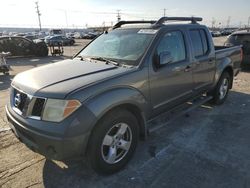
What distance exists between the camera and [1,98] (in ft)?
22.2

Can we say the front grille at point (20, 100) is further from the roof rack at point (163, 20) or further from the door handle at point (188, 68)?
the door handle at point (188, 68)

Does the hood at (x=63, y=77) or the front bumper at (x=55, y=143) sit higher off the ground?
the hood at (x=63, y=77)

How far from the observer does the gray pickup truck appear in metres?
2.62

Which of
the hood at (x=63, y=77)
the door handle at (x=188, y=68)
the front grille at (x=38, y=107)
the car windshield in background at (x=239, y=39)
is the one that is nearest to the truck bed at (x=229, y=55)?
the door handle at (x=188, y=68)

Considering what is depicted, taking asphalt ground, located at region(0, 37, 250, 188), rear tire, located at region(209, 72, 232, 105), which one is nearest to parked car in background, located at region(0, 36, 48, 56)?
asphalt ground, located at region(0, 37, 250, 188)

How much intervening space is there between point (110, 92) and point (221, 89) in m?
3.83

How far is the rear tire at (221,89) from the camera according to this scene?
18.4 ft

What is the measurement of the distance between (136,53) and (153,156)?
1544mm

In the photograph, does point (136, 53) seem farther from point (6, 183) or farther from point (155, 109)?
point (6, 183)

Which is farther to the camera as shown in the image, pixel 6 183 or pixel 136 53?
pixel 136 53

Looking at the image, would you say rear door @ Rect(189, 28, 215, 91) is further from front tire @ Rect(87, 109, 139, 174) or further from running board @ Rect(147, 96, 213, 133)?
front tire @ Rect(87, 109, 139, 174)

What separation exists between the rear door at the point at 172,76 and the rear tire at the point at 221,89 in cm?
142

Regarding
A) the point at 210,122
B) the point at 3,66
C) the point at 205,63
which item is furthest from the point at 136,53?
the point at 3,66

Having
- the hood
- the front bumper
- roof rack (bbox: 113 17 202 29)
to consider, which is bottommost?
the front bumper
